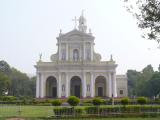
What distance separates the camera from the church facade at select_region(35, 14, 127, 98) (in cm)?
6612

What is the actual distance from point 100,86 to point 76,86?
503 centimetres

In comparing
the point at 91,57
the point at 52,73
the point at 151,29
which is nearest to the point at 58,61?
the point at 52,73

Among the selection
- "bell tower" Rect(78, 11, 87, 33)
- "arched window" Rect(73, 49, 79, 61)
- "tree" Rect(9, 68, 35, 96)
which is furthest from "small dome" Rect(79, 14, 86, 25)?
Answer: "tree" Rect(9, 68, 35, 96)

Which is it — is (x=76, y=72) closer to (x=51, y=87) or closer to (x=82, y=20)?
(x=51, y=87)

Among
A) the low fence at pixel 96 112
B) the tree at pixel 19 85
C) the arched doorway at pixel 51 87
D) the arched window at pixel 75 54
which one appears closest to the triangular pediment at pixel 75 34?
the arched window at pixel 75 54

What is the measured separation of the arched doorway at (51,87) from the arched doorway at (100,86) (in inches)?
340

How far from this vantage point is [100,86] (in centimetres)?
7106

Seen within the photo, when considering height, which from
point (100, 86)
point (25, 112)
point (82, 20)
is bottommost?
point (25, 112)

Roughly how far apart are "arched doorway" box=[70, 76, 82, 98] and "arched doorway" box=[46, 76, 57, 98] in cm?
350

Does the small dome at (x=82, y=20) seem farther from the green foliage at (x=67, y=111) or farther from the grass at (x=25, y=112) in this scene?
the green foliage at (x=67, y=111)

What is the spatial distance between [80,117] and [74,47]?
1835 inches

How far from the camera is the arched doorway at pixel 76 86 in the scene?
229 feet

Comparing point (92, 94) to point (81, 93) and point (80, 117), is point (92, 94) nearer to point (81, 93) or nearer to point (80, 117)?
point (81, 93)

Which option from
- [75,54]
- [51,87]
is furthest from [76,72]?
[51,87]
